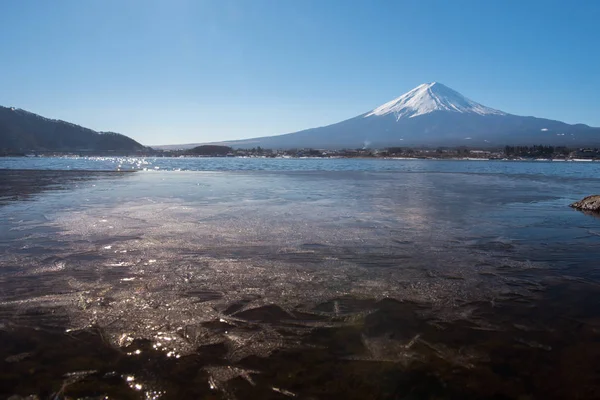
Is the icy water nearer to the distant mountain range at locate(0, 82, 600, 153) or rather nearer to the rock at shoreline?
the rock at shoreline

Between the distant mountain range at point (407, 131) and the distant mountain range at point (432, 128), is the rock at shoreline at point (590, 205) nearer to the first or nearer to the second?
the distant mountain range at point (407, 131)

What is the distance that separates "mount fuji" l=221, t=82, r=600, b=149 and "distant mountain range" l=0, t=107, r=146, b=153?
61125 millimetres

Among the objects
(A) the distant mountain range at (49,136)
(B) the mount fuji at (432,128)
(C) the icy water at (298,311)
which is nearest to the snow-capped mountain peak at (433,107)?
(B) the mount fuji at (432,128)

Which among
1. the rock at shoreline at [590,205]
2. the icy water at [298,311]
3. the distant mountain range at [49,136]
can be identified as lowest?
the rock at shoreline at [590,205]

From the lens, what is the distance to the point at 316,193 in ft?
51.9

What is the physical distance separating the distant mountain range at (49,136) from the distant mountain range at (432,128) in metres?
57.8

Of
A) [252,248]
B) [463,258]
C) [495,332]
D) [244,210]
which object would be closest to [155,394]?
[495,332]

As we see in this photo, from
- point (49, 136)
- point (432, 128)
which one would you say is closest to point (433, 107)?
point (432, 128)

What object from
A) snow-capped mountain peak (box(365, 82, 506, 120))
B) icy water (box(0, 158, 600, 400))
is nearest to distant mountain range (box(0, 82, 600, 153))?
snow-capped mountain peak (box(365, 82, 506, 120))

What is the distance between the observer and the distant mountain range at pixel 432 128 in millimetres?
149525

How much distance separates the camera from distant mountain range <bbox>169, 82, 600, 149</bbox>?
5887 inches

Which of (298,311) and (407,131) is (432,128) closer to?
(407,131)

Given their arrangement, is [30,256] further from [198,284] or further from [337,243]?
[337,243]

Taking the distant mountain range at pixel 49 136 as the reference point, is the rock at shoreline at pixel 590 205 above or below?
below
